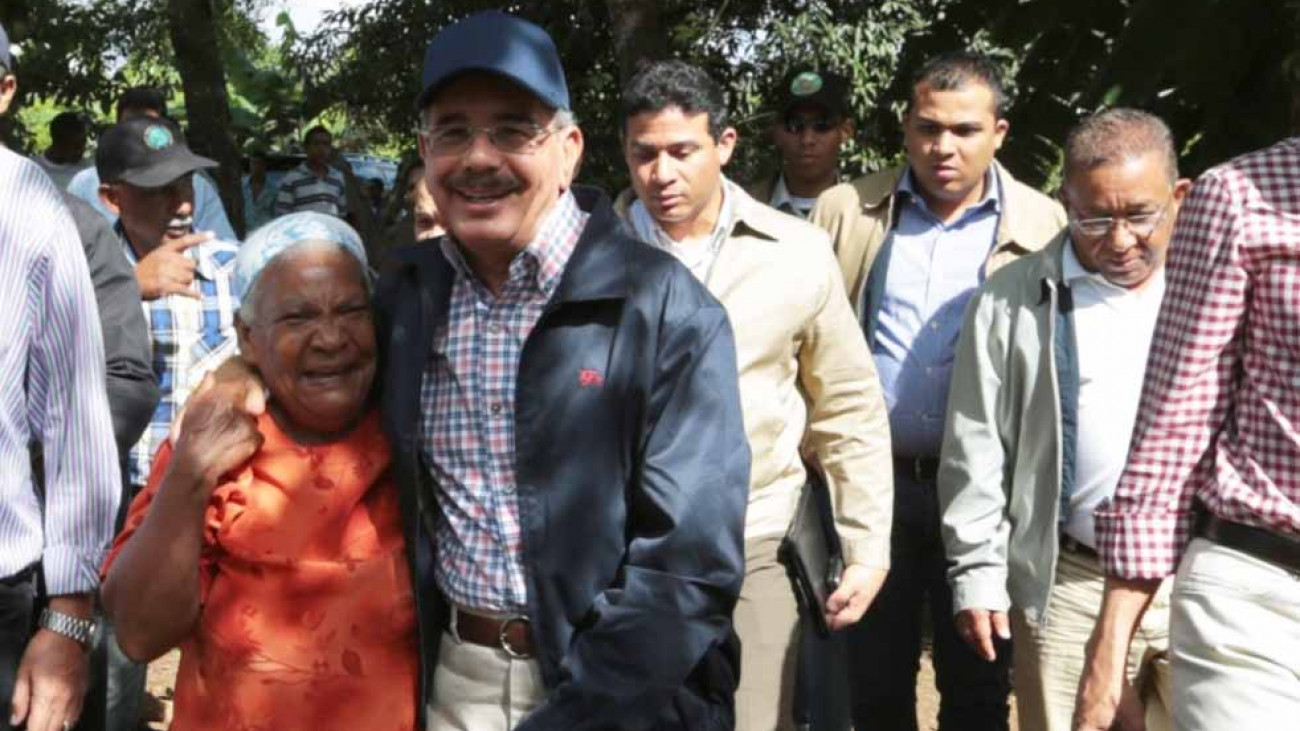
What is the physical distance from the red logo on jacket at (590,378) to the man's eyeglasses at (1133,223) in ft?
6.89

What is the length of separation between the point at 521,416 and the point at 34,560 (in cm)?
132

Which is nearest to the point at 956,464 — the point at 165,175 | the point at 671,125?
the point at 671,125

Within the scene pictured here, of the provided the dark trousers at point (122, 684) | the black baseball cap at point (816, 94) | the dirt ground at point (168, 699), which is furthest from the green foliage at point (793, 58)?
the dark trousers at point (122, 684)

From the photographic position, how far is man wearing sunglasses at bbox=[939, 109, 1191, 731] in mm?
4527

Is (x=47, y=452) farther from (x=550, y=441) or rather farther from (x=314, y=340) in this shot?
(x=550, y=441)

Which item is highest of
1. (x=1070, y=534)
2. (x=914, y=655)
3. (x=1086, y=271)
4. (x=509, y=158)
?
(x=509, y=158)

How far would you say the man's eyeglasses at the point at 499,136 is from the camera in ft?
9.61

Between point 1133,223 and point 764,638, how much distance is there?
4.62 feet

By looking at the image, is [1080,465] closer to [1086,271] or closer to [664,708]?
[1086,271]

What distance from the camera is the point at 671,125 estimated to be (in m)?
4.82

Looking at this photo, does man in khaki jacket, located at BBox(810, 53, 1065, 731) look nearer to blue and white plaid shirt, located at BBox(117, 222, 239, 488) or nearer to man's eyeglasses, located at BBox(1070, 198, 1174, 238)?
man's eyeglasses, located at BBox(1070, 198, 1174, 238)

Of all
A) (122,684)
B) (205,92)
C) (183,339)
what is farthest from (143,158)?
(205,92)

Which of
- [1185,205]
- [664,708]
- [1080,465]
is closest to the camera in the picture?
[664,708]

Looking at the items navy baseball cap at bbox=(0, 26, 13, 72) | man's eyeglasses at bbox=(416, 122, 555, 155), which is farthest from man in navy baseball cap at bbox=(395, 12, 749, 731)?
navy baseball cap at bbox=(0, 26, 13, 72)
